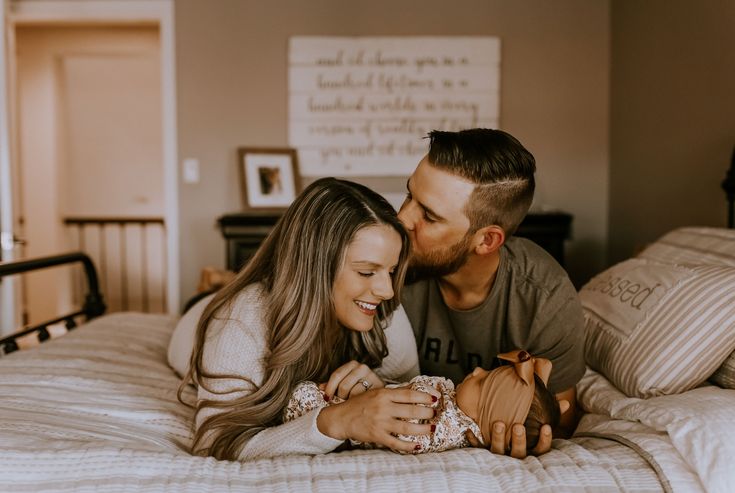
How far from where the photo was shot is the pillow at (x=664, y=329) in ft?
4.27

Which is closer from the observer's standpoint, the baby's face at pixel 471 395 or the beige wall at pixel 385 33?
the baby's face at pixel 471 395

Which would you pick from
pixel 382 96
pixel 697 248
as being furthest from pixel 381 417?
pixel 382 96

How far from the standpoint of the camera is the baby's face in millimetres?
1151

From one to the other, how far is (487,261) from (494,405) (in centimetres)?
45

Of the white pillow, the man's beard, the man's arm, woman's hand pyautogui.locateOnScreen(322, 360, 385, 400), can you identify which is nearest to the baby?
woman's hand pyautogui.locateOnScreen(322, 360, 385, 400)

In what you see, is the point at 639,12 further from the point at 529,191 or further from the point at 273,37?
the point at 529,191

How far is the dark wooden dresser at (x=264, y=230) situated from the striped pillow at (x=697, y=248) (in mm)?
1180

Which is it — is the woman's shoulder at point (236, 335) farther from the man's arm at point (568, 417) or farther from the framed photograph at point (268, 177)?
the framed photograph at point (268, 177)

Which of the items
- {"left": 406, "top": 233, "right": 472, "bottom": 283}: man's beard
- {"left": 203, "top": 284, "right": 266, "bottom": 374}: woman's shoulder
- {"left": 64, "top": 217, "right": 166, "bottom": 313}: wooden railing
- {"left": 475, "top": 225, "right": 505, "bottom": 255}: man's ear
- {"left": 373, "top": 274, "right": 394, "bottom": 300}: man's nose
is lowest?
{"left": 64, "top": 217, "right": 166, "bottom": 313}: wooden railing

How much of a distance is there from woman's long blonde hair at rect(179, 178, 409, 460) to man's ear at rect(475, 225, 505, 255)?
0.19 meters

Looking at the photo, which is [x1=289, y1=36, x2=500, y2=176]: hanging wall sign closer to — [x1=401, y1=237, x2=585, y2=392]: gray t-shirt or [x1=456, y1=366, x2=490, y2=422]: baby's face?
[x1=401, y1=237, x2=585, y2=392]: gray t-shirt

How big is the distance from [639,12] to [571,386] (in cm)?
235

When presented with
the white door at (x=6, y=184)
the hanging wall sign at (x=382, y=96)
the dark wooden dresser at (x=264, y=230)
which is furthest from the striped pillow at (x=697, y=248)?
the white door at (x=6, y=184)

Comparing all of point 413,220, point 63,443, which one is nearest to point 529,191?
point 413,220
